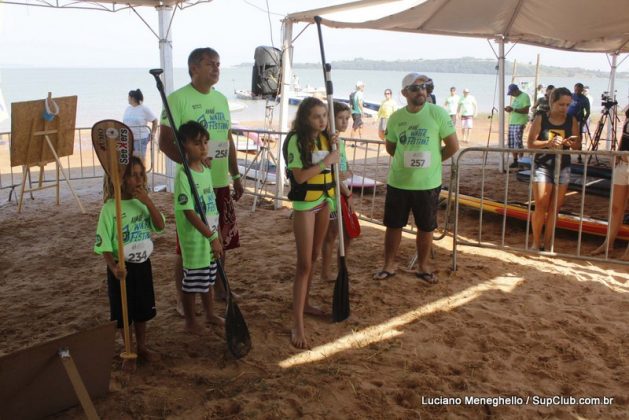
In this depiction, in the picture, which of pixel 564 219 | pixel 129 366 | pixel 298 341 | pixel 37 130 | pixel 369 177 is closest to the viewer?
pixel 129 366

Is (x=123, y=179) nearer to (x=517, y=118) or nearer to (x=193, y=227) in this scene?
(x=193, y=227)

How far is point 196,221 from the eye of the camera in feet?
10.4

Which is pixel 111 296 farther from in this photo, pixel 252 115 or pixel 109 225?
pixel 252 115

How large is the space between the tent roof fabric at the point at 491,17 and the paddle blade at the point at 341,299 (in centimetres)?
407

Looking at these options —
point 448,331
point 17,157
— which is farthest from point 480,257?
point 17,157

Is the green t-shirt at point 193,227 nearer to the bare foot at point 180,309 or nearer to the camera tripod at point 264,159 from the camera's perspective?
the bare foot at point 180,309

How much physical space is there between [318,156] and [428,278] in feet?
6.32

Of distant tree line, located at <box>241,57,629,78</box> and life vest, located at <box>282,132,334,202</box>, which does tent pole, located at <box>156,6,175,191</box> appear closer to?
life vest, located at <box>282,132,334,202</box>

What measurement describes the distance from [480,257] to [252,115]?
94.0ft

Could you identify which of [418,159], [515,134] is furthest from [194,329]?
[515,134]

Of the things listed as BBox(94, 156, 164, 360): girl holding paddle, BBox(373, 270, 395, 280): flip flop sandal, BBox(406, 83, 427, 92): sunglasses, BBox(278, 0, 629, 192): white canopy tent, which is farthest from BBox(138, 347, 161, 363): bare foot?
BBox(278, 0, 629, 192): white canopy tent

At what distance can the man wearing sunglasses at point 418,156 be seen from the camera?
14.3ft

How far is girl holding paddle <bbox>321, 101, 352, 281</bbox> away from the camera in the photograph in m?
3.98

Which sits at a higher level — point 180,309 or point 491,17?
point 491,17
